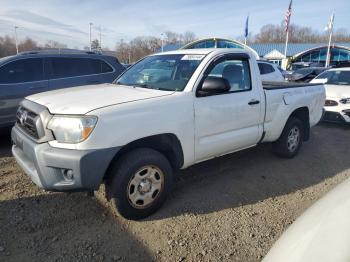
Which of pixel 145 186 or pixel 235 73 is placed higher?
pixel 235 73

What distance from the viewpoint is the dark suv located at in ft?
19.5

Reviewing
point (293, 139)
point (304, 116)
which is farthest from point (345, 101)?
point (293, 139)

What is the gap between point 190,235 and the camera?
10.6 feet

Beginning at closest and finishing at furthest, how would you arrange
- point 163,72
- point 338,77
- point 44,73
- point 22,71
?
point 163,72
point 22,71
point 44,73
point 338,77

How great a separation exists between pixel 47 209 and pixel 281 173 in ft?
11.2

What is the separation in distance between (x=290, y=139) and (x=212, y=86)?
2.52 metres

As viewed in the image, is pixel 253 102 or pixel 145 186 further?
pixel 253 102

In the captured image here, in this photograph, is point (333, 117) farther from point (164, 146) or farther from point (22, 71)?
point (22, 71)

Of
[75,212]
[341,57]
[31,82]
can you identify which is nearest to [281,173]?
[75,212]

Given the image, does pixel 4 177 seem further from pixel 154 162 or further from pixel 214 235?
pixel 214 235

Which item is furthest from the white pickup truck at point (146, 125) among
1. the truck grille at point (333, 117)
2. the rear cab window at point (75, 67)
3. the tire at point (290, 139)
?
Result: the truck grille at point (333, 117)

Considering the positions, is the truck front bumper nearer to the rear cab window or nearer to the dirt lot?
the dirt lot

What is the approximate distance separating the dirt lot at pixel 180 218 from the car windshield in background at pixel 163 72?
143cm

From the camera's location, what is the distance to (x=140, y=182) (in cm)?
338
